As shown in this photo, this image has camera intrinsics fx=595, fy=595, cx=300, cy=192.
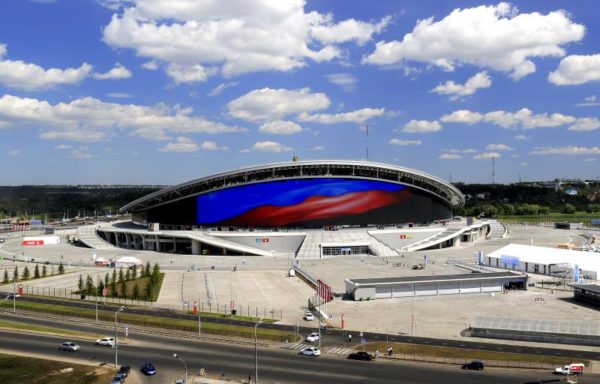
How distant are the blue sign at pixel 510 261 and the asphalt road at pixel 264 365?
54.2 meters

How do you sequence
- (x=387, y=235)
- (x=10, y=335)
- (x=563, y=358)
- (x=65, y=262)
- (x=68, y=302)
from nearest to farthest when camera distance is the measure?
(x=563, y=358) < (x=10, y=335) < (x=68, y=302) < (x=65, y=262) < (x=387, y=235)

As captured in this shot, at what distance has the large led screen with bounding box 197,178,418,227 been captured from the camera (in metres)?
122

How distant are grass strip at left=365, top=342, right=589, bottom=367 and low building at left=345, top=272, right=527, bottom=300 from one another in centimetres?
2224

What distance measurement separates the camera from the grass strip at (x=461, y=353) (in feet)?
155

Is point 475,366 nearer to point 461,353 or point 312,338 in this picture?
point 461,353

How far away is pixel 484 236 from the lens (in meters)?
153

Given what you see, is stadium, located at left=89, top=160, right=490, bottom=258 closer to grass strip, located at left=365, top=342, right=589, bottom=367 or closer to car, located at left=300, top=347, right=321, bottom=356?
grass strip, located at left=365, top=342, right=589, bottom=367

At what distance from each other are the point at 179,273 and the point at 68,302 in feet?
79.4

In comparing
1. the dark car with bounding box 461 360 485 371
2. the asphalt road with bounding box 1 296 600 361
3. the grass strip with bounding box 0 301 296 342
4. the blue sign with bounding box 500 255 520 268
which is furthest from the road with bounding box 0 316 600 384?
the blue sign with bounding box 500 255 520 268

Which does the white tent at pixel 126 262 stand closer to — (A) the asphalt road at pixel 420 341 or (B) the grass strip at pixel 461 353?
(A) the asphalt road at pixel 420 341

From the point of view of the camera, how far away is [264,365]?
151 feet

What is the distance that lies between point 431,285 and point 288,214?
50.6 meters

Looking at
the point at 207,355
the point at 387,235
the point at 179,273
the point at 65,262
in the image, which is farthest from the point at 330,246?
the point at 207,355

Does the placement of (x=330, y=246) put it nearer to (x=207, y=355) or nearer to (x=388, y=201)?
(x=388, y=201)
